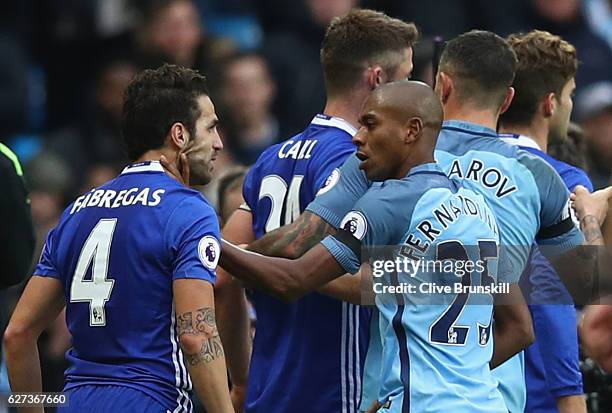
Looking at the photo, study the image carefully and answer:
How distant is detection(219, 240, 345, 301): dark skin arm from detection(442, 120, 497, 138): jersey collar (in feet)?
3.24

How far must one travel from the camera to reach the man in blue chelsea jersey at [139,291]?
5.87m

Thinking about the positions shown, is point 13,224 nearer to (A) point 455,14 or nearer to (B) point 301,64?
(B) point 301,64

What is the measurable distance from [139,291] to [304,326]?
44.7 inches

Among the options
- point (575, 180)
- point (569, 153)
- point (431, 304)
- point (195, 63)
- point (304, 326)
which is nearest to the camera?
point (431, 304)

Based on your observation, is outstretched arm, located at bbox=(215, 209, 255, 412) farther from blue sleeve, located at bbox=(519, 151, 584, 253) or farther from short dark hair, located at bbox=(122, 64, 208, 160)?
blue sleeve, located at bbox=(519, 151, 584, 253)

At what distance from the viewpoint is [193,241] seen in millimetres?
5914

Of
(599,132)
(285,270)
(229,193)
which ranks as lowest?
(599,132)

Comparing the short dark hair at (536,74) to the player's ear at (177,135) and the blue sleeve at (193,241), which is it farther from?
the blue sleeve at (193,241)

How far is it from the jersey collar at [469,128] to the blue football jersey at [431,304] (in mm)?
712

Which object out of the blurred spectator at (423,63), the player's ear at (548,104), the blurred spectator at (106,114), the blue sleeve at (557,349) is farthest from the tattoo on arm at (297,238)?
the blurred spectator at (106,114)

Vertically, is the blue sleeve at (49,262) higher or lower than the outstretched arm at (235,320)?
higher

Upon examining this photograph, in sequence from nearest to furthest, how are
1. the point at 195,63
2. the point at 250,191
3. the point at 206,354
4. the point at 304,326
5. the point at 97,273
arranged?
the point at 206,354 → the point at 97,273 → the point at 304,326 → the point at 250,191 → the point at 195,63

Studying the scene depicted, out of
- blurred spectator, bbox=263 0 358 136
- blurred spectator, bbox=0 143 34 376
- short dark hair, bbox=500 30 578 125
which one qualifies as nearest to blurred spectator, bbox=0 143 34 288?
blurred spectator, bbox=0 143 34 376

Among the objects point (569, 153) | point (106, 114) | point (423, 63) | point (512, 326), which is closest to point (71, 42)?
point (106, 114)
